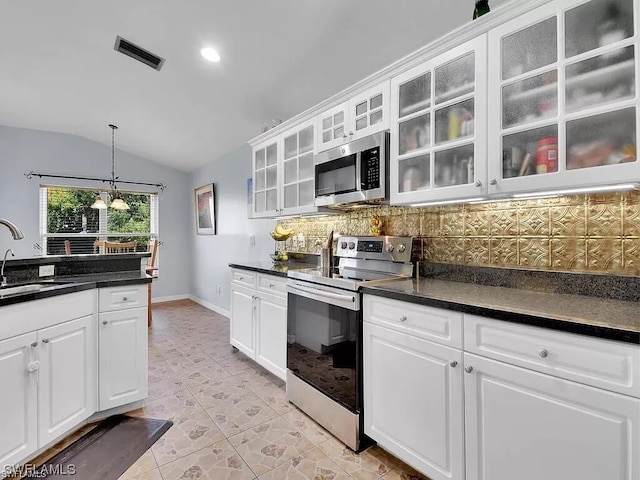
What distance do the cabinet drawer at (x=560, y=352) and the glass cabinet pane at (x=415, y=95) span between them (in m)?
1.20

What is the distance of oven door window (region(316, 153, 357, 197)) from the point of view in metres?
2.27

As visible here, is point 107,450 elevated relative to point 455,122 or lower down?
lower down

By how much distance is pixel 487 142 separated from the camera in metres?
1.54

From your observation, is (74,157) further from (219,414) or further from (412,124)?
(412,124)

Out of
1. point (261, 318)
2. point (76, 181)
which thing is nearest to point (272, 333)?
point (261, 318)

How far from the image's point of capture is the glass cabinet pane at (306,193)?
2.75m

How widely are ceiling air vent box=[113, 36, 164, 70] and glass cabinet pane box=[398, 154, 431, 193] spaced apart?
96.2 inches

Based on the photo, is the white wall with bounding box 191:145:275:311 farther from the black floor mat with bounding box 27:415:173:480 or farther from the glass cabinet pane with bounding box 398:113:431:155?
the glass cabinet pane with bounding box 398:113:431:155

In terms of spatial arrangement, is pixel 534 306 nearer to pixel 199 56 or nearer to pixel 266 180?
pixel 266 180

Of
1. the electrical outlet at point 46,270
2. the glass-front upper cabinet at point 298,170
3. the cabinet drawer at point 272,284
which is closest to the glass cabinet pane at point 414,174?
the glass-front upper cabinet at point 298,170

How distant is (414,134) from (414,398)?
1406mm

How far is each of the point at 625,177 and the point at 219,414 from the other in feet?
8.19

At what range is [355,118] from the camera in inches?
89.9

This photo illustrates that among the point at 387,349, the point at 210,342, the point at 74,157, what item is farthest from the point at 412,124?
the point at 74,157
